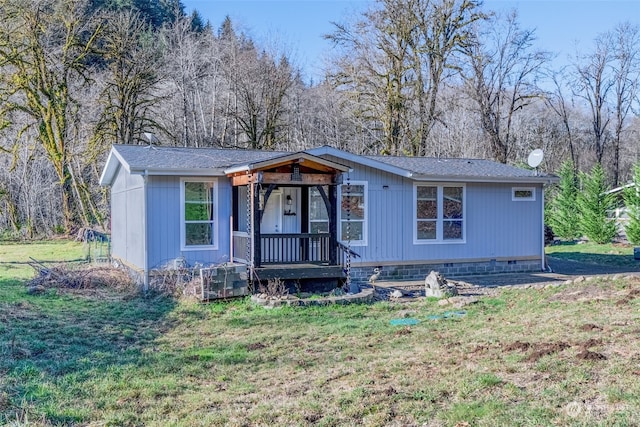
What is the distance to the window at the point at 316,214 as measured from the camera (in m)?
12.3

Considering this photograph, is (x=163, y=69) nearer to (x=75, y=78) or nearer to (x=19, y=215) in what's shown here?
(x=75, y=78)

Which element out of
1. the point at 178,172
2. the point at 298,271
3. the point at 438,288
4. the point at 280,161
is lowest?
the point at 438,288

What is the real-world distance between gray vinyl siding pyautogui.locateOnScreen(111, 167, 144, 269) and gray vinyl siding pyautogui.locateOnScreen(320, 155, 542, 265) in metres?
4.58

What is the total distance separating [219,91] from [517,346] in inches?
900

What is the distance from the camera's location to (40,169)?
23828 mm

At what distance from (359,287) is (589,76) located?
27483 mm

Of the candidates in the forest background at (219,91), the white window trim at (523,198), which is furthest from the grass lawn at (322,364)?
the forest background at (219,91)

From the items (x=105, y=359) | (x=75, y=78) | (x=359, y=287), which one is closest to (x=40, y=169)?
(x=75, y=78)

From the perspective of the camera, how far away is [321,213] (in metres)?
12.4

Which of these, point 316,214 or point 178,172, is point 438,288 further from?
point 178,172

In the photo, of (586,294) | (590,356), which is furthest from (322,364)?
(586,294)

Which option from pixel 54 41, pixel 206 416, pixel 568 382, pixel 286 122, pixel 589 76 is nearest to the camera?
pixel 206 416

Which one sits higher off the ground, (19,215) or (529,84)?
(529,84)

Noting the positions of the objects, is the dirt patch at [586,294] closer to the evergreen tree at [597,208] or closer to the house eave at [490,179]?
the house eave at [490,179]
